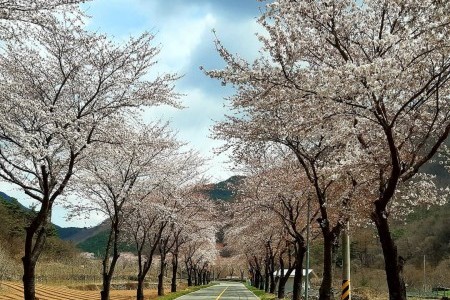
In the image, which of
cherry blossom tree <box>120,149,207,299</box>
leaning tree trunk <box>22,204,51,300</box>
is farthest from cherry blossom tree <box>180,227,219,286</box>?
leaning tree trunk <box>22,204,51,300</box>

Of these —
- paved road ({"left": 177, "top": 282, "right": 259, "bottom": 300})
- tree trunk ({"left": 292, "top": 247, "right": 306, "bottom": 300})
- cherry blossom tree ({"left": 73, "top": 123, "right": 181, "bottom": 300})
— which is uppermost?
cherry blossom tree ({"left": 73, "top": 123, "right": 181, "bottom": 300})

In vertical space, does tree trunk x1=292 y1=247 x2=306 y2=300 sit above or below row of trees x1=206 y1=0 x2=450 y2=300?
below

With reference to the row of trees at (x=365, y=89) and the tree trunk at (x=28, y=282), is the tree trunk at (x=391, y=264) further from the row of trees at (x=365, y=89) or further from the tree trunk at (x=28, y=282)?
the tree trunk at (x=28, y=282)

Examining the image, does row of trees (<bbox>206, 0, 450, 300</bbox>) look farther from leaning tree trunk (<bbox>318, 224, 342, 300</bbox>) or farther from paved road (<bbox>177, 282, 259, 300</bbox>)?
paved road (<bbox>177, 282, 259, 300</bbox>)

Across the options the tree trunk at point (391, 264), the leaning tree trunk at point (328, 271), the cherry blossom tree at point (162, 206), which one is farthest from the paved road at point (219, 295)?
the tree trunk at point (391, 264)

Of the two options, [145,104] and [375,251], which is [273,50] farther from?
[375,251]

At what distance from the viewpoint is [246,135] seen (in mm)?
16062

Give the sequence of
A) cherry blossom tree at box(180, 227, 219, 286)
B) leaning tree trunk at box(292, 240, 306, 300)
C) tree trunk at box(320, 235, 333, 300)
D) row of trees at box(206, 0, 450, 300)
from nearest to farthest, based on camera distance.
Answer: row of trees at box(206, 0, 450, 300) < tree trunk at box(320, 235, 333, 300) < leaning tree trunk at box(292, 240, 306, 300) < cherry blossom tree at box(180, 227, 219, 286)

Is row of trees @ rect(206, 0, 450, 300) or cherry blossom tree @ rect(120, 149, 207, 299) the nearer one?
row of trees @ rect(206, 0, 450, 300)

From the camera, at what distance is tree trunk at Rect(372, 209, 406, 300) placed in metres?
11.0

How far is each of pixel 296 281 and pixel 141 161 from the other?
10.2m

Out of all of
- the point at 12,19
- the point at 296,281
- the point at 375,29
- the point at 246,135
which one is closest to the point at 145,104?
the point at 246,135

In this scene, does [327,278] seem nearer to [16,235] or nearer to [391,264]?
[391,264]

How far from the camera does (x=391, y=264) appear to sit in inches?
439
